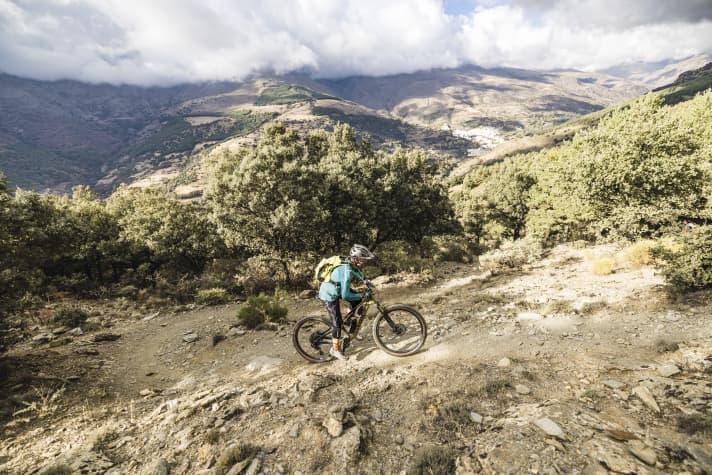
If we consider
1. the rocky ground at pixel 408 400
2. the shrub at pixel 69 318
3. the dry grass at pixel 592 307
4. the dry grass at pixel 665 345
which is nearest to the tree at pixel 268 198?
the shrub at pixel 69 318

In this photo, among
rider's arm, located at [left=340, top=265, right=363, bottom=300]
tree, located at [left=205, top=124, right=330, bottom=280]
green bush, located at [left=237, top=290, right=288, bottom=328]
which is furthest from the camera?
tree, located at [left=205, top=124, right=330, bottom=280]

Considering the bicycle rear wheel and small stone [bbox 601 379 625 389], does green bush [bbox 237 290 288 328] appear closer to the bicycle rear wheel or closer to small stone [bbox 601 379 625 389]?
the bicycle rear wheel

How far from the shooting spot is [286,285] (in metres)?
20.3

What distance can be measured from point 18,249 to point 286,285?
12243 mm

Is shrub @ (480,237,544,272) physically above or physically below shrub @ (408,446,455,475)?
below

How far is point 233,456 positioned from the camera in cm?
556

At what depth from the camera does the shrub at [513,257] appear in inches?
802

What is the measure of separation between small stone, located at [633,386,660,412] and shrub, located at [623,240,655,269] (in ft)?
38.2

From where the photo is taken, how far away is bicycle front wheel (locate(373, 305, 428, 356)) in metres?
9.08

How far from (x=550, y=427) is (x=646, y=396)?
2.38 meters

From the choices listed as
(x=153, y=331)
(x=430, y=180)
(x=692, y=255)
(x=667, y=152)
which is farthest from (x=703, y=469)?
(x=430, y=180)

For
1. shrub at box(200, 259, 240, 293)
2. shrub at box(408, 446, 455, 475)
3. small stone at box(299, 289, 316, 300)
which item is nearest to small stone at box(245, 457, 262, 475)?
shrub at box(408, 446, 455, 475)

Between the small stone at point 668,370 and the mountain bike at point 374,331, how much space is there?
5260mm

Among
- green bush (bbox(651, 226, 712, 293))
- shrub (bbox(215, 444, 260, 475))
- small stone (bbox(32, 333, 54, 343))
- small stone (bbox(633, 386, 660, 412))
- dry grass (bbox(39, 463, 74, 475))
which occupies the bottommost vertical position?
small stone (bbox(32, 333, 54, 343))
